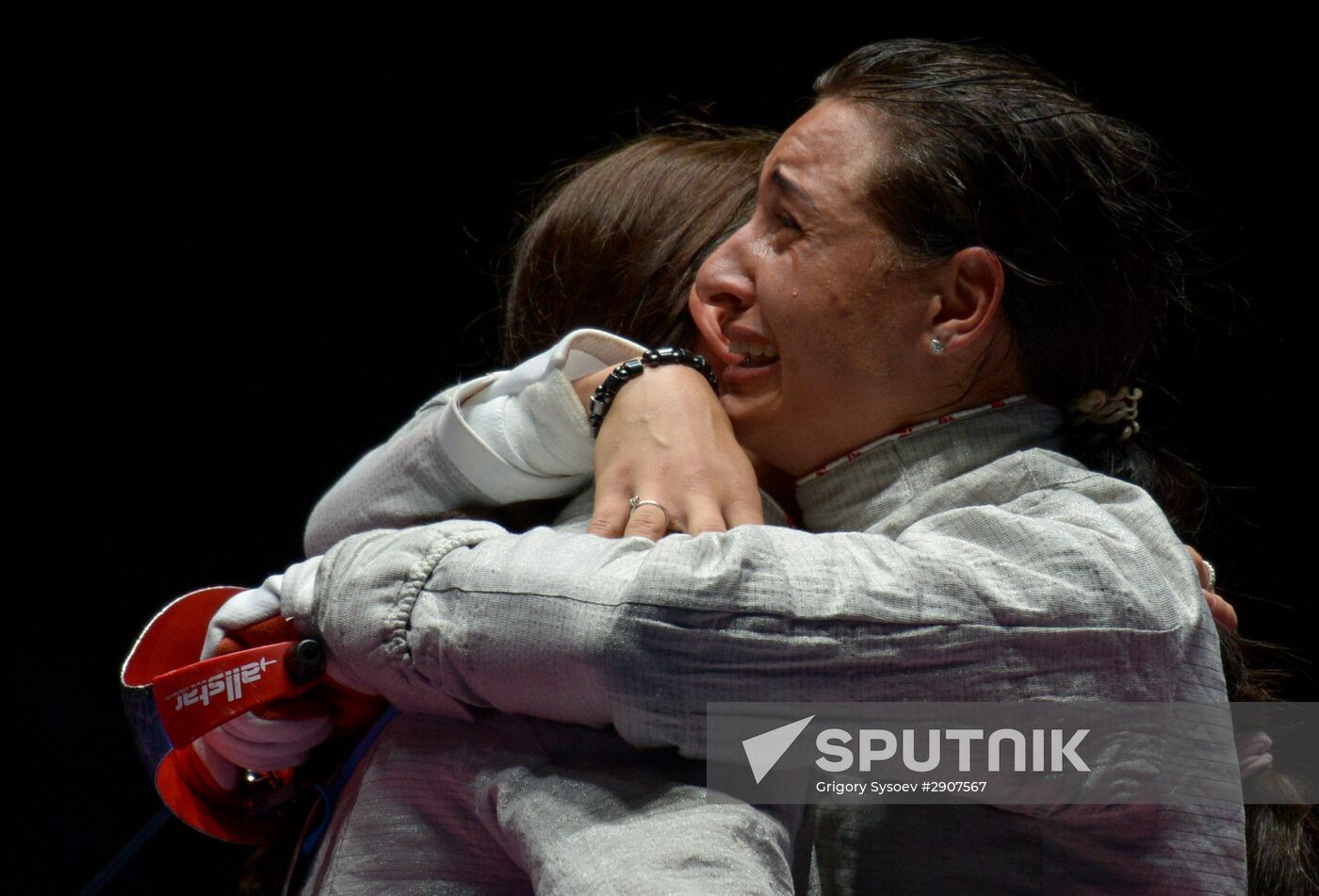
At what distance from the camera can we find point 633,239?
1373 millimetres

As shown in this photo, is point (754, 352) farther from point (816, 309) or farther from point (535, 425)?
point (535, 425)

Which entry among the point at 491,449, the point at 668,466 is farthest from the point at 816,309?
the point at 491,449

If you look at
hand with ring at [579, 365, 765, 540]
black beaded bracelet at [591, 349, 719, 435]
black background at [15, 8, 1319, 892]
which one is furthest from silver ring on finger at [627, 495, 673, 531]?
black background at [15, 8, 1319, 892]

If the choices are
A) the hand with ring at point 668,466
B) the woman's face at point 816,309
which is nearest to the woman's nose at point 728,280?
the woman's face at point 816,309

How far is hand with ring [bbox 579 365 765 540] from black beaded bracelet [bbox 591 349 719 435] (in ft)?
0.04

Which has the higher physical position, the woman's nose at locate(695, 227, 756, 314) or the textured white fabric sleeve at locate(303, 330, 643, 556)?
the woman's nose at locate(695, 227, 756, 314)

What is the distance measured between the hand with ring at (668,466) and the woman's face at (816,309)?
3.1 inches

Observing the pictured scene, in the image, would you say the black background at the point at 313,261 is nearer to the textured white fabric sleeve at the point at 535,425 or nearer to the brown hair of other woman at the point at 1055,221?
the brown hair of other woman at the point at 1055,221

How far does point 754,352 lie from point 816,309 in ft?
0.28

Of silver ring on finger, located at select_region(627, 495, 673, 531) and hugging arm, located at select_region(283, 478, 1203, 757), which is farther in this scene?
silver ring on finger, located at select_region(627, 495, 673, 531)

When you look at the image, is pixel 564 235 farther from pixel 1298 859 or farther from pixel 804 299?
pixel 1298 859

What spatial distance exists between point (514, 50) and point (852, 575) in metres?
1.15

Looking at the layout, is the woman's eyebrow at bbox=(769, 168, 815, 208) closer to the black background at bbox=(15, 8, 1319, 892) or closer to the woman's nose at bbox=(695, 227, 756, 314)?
the woman's nose at bbox=(695, 227, 756, 314)

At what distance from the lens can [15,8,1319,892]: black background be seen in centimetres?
158
